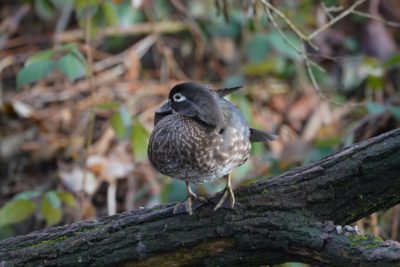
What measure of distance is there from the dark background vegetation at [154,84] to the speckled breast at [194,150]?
139cm

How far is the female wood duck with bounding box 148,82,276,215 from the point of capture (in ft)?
9.39

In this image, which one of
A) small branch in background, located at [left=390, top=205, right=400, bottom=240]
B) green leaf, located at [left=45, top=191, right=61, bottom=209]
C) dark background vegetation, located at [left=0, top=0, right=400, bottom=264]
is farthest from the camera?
dark background vegetation, located at [left=0, top=0, right=400, bottom=264]

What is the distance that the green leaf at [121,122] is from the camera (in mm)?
3734

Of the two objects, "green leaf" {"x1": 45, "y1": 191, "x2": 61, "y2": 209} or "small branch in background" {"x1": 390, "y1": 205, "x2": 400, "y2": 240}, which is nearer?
"green leaf" {"x1": 45, "y1": 191, "x2": 61, "y2": 209}

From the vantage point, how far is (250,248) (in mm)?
2656

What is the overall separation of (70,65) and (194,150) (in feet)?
3.03

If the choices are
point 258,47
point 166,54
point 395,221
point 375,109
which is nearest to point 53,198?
point 375,109

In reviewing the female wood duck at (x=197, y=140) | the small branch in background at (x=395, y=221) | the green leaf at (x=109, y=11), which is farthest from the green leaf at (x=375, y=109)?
the green leaf at (x=109, y=11)

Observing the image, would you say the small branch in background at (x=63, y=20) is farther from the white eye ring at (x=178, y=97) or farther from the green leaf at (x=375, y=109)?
the white eye ring at (x=178, y=97)

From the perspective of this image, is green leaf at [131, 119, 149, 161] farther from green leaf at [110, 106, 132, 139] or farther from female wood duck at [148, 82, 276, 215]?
female wood duck at [148, 82, 276, 215]

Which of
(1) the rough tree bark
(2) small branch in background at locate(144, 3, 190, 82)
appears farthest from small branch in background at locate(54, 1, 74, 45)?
(1) the rough tree bark

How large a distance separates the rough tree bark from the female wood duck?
130 mm

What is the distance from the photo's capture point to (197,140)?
2875mm

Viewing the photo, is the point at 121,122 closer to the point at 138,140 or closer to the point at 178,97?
the point at 138,140
